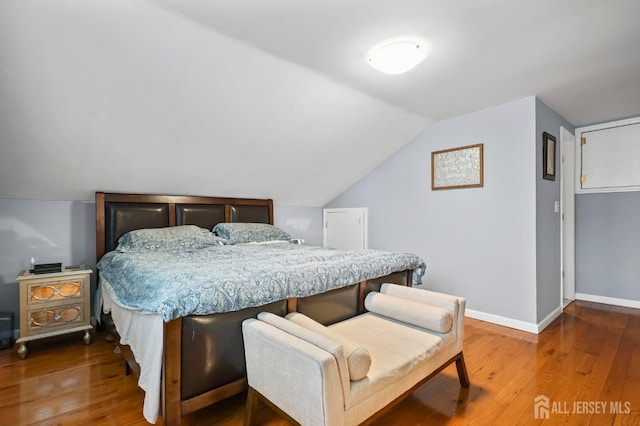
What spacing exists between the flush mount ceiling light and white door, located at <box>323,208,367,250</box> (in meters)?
2.50

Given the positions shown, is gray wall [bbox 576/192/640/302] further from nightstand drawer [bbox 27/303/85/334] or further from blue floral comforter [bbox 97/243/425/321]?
nightstand drawer [bbox 27/303/85/334]

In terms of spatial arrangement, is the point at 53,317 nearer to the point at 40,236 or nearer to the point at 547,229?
the point at 40,236

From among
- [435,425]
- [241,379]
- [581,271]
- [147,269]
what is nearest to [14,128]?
[147,269]

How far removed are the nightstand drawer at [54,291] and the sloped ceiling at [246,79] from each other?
84 centimetres

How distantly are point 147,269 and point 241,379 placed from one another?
86 centimetres

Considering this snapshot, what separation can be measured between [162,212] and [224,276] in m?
2.07

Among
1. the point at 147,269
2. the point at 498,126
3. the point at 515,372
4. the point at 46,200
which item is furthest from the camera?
the point at 498,126

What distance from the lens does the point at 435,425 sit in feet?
5.36

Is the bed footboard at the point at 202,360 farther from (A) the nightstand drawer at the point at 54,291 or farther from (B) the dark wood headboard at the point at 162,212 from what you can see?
(B) the dark wood headboard at the point at 162,212

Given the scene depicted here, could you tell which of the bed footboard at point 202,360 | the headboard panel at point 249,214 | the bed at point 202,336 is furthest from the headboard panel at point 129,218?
the bed footboard at point 202,360

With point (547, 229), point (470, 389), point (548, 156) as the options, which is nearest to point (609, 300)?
point (547, 229)

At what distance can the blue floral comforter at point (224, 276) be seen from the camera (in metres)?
1.47

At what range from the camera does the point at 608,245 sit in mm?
3699

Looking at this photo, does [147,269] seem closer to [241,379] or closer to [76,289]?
[241,379]
